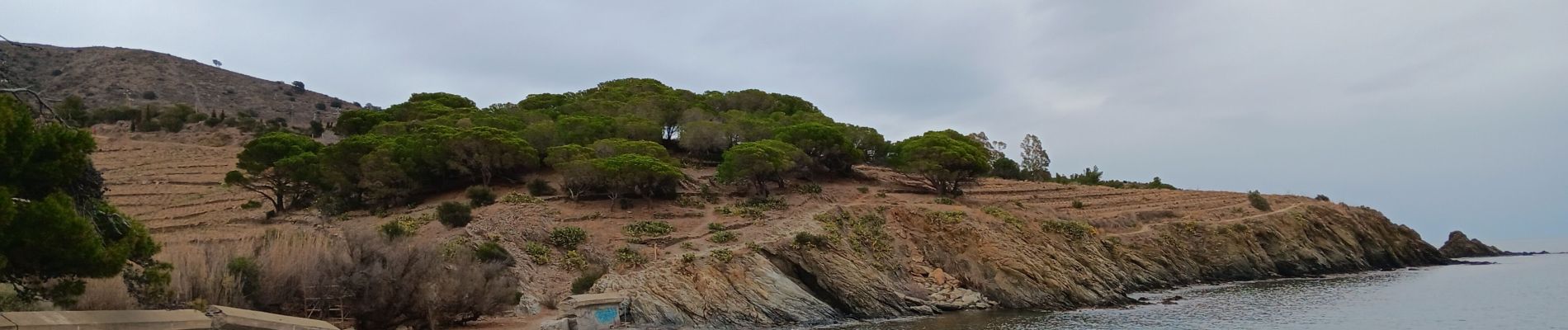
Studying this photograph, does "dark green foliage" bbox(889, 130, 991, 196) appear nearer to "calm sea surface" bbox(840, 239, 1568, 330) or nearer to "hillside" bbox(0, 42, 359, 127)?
"calm sea surface" bbox(840, 239, 1568, 330)

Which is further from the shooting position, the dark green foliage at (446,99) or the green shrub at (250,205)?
the dark green foliage at (446,99)

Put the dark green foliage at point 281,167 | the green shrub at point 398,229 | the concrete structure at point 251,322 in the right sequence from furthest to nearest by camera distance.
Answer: the dark green foliage at point 281,167 → the green shrub at point 398,229 → the concrete structure at point 251,322

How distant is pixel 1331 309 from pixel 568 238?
26.0m

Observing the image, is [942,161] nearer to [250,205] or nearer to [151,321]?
[250,205]

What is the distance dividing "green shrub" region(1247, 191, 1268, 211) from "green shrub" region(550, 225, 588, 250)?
41.6m

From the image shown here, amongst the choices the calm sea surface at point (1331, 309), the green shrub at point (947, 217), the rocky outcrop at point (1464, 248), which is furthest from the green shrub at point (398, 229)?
the rocky outcrop at point (1464, 248)

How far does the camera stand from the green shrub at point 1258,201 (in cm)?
5459

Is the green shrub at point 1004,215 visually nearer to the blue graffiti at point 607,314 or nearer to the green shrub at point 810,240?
the green shrub at point 810,240

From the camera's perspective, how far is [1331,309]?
1144 inches

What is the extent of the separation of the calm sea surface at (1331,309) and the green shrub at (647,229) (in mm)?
11490

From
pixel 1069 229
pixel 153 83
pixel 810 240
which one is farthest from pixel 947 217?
pixel 153 83

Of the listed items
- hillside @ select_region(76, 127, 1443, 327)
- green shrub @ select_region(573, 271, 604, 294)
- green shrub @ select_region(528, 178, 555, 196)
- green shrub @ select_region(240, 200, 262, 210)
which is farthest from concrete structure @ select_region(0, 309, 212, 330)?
green shrub @ select_region(240, 200, 262, 210)

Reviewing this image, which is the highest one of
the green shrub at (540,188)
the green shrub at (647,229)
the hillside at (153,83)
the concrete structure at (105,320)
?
the hillside at (153,83)

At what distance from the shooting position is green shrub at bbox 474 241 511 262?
28.2 metres
